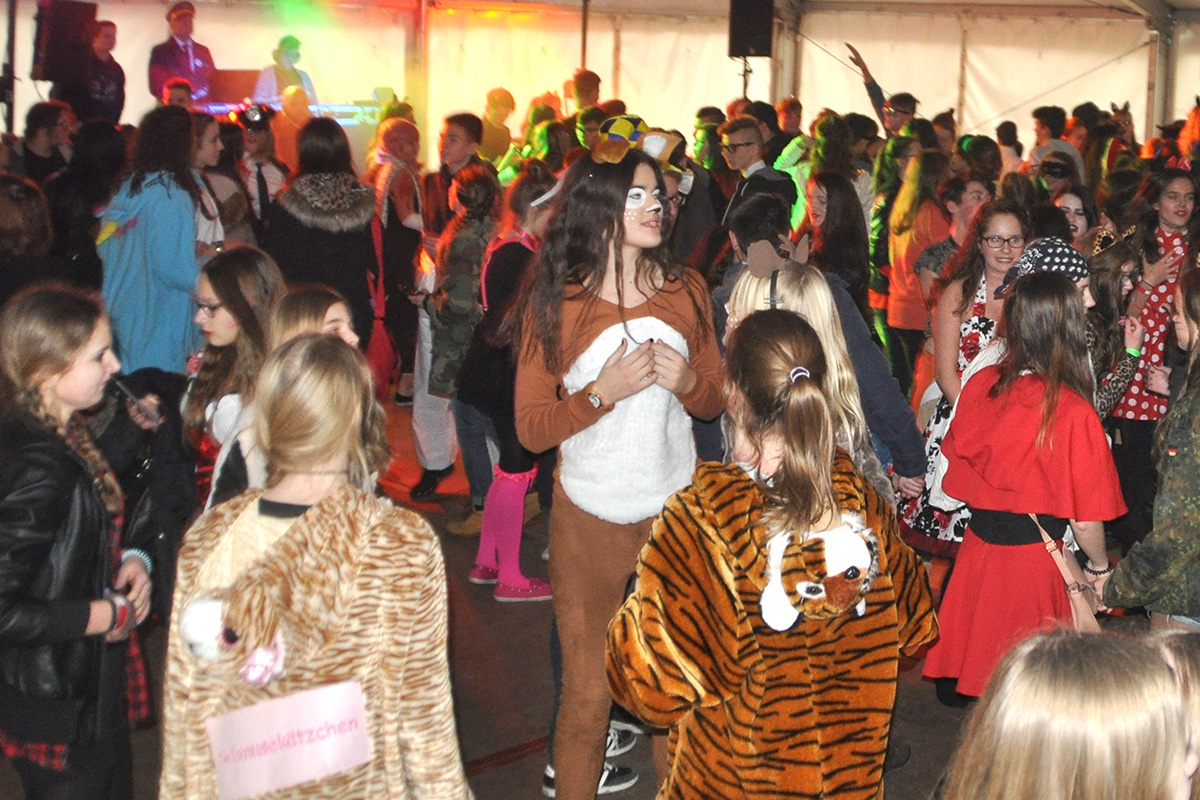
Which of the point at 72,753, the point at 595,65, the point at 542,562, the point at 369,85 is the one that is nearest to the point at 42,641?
the point at 72,753

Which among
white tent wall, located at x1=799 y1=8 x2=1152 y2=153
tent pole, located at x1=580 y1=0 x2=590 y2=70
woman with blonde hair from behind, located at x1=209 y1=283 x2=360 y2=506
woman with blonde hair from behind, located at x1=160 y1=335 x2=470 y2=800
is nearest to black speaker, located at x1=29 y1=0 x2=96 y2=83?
tent pole, located at x1=580 y1=0 x2=590 y2=70

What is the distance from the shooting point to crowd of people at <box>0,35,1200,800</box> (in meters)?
2.20

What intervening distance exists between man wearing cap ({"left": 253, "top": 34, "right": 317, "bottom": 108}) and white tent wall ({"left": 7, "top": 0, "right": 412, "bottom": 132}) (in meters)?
0.34

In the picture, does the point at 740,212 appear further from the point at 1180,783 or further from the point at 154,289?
the point at 1180,783

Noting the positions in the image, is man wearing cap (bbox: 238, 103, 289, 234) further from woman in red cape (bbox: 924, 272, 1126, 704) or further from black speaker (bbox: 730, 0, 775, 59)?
black speaker (bbox: 730, 0, 775, 59)

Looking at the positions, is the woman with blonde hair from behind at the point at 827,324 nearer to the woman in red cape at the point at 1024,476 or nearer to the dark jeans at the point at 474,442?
the woman in red cape at the point at 1024,476

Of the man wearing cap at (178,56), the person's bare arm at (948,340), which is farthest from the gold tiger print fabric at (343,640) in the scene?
the man wearing cap at (178,56)

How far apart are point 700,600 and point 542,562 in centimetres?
369

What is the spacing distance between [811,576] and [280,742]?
3.18 ft

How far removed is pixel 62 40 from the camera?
31.4ft

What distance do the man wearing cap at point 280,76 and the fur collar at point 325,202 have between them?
615 centimetres

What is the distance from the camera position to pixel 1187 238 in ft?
20.1

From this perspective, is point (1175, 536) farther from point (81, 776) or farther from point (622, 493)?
point (81, 776)

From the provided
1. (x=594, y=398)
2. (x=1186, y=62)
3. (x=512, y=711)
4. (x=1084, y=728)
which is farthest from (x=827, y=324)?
(x=1186, y=62)
